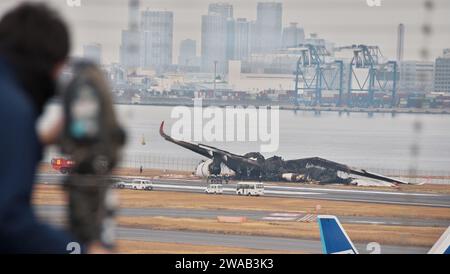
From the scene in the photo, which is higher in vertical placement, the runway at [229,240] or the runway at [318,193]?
the runway at [318,193]

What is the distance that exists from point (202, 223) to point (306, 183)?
0.91 metres

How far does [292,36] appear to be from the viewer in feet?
30.6

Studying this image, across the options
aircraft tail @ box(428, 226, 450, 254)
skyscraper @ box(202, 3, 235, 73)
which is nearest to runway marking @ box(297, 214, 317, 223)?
aircraft tail @ box(428, 226, 450, 254)

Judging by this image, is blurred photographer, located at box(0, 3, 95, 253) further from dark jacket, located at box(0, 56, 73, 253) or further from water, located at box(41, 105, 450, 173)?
water, located at box(41, 105, 450, 173)

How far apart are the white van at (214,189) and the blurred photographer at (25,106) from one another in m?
7.85

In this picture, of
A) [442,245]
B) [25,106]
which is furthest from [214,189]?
[25,106]

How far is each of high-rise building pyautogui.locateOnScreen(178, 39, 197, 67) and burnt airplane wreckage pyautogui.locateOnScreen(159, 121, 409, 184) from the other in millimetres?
644

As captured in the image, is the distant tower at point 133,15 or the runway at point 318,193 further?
the runway at point 318,193

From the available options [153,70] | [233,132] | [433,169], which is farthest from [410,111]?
[153,70]

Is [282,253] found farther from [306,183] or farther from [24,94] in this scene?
[24,94]

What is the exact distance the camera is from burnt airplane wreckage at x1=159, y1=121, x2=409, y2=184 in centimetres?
928

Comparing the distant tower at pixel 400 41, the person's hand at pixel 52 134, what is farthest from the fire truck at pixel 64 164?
the distant tower at pixel 400 41

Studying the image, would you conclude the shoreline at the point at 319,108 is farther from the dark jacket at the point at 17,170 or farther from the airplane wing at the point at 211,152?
the dark jacket at the point at 17,170

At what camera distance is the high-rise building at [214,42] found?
355 inches
